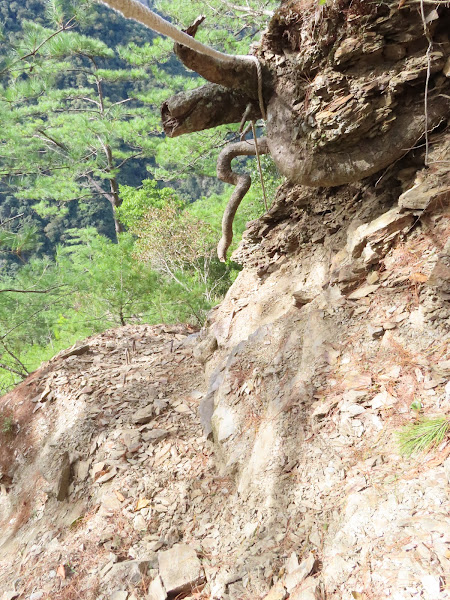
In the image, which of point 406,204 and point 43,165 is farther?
point 43,165

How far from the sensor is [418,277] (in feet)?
7.07

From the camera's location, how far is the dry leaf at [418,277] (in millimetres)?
2119

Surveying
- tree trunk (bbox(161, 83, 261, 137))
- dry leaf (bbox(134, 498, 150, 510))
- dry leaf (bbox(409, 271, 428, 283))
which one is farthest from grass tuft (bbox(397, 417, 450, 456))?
tree trunk (bbox(161, 83, 261, 137))

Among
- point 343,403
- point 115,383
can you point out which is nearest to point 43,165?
point 115,383

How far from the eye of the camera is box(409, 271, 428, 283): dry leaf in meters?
2.12

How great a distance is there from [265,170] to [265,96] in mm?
6232

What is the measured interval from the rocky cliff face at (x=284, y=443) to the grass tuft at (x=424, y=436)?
0.12ft

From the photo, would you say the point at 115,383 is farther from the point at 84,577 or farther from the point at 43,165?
the point at 43,165

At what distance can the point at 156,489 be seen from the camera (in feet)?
8.52

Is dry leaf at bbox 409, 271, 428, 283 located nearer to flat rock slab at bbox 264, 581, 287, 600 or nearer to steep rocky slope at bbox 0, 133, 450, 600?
steep rocky slope at bbox 0, 133, 450, 600

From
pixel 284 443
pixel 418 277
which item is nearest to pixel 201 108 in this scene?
pixel 418 277

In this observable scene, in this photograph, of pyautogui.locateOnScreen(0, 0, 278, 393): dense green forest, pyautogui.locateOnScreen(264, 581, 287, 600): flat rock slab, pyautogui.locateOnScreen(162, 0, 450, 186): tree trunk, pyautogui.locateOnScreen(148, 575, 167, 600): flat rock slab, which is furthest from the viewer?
pyautogui.locateOnScreen(0, 0, 278, 393): dense green forest

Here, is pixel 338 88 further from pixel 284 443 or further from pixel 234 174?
pixel 284 443

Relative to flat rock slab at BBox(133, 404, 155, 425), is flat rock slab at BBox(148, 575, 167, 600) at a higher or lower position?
higher
